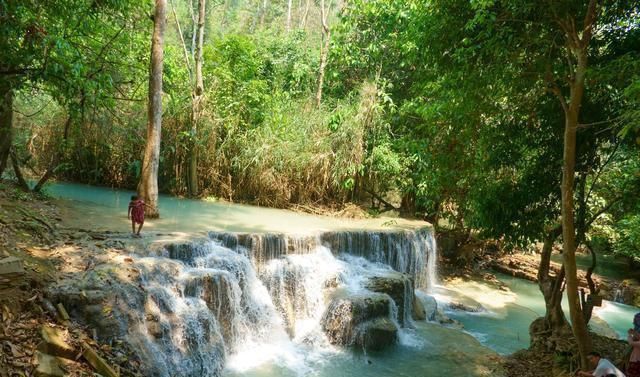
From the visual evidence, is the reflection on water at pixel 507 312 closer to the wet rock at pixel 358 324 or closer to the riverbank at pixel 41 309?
the wet rock at pixel 358 324

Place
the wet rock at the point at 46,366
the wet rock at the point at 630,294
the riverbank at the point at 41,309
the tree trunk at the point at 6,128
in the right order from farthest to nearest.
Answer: the wet rock at the point at 630,294, the tree trunk at the point at 6,128, the riverbank at the point at 41,309, the wet rock at the point at 46,366

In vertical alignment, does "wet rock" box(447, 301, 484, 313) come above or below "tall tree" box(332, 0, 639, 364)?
below


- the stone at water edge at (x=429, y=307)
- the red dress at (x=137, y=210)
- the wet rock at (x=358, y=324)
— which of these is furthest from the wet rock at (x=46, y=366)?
the stone at water edge at (x=429, y=307)

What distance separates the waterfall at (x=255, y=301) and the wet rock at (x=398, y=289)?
0.07 ft

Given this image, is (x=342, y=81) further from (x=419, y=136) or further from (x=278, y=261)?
(x=278, y=261)

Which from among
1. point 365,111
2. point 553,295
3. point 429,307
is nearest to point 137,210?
point 429,307

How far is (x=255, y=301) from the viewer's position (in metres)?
8.27

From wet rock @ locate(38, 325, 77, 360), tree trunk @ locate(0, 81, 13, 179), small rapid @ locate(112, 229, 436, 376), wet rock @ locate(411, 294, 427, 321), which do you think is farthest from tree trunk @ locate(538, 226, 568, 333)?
tree trunk @ locate(0, 81, 13, 179)

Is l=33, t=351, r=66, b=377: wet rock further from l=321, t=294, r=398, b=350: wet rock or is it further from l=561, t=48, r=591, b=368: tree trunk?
l=561, t=48, r=591, b=368: tree trunk

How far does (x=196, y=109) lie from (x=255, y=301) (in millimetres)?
7630

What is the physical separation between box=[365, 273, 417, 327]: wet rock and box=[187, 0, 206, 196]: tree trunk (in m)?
7.09

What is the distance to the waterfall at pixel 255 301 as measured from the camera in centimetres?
613

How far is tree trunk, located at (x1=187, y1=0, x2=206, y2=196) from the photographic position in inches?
545

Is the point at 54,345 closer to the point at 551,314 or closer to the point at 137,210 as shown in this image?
the point at 137,210
